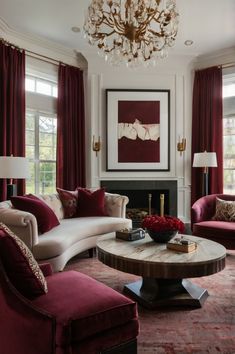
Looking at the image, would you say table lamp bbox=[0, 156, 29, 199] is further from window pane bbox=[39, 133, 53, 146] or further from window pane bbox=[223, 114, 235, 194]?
window pane bbox=[223, 114, 235, 194]

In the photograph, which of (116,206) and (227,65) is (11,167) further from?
(227,65)

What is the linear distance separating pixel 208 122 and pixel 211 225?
2.31m

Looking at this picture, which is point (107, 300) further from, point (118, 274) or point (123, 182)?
point (123, 182)

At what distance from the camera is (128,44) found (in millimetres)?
3248

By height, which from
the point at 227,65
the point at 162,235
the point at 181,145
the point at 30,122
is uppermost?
the point at 227,65

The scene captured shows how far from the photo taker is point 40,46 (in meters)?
5.02

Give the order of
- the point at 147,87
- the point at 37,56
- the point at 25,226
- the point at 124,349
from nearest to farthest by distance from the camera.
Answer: the point at 124,349 < the point at 25,226 < the point at 37,56 < the point at 147,87

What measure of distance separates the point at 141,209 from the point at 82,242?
2.30 meters

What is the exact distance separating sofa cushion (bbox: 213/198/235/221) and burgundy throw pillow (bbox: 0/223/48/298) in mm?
3264

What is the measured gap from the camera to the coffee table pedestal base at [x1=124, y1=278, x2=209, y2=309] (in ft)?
8.34

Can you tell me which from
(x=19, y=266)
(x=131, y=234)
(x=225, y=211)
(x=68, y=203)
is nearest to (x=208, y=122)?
(x=225, y=211)

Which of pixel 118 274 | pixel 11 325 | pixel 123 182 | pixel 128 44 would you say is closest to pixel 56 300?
pixel 11 325

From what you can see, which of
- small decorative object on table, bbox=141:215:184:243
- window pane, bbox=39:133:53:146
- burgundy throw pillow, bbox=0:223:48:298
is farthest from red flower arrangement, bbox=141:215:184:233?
window pane, bbox=39:133:53:146

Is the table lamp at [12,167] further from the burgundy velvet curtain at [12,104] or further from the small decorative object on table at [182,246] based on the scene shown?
the small decorative object on table at [182,246]
